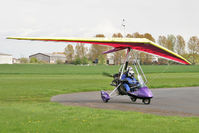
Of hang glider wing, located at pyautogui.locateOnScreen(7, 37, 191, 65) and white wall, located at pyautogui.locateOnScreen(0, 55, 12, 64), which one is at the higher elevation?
white wall, located at pyautogui.locateOnScreen(0, 55, 12, 64)

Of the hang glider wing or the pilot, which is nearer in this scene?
the hang glider wing

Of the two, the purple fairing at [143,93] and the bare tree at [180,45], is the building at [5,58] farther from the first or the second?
the purple fairing at [143,93]

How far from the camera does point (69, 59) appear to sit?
170 metres

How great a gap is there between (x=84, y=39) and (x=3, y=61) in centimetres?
16236

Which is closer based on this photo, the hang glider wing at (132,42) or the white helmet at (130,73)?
the hang glider wing at (132,42)

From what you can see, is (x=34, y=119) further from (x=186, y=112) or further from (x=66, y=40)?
(x=186, y=112)

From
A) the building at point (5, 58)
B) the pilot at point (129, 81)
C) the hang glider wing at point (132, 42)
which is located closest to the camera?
the hang glider wing at point (132, 42)

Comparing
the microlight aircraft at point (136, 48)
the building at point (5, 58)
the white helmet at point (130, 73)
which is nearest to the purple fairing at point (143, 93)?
the microlight aircraft at point (136, 48)

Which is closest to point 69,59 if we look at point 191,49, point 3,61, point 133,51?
point 3,61

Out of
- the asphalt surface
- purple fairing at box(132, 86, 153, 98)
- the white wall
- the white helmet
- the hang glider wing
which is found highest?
the white wall

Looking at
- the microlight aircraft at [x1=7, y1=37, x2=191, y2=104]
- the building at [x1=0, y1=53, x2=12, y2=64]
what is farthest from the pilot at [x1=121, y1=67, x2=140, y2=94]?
the building at [x1=0, y1=53, x2=12, y2=64]

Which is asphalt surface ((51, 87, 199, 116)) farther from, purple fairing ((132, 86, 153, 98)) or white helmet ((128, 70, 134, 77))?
white helmet ((128, 70, 134, 77))

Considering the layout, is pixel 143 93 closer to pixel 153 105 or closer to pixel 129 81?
pixel 153 105

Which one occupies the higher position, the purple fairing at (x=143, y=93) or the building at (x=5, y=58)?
the building at (x=5, y=58)
